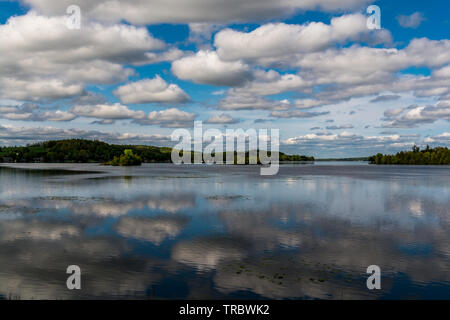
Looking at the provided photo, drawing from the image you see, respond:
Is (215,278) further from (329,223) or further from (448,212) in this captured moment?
(448,212)

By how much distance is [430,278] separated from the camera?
1562 cm

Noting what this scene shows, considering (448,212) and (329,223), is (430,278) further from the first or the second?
(448,212)

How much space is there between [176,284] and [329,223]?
17.8 m

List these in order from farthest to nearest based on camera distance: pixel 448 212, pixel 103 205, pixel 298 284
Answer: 1. pixel 103 205
2. pixel 448 212
3. pixel 298 284

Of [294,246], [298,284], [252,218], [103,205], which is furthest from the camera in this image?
[103,205]
